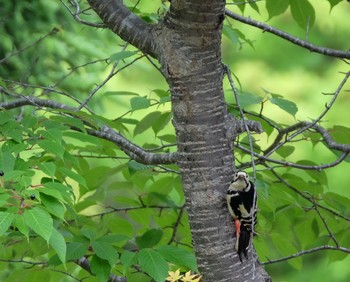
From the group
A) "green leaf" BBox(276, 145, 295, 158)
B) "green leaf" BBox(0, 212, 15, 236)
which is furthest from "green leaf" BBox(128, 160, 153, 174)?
"green leaf" BBox(0, 212, 15, 236)

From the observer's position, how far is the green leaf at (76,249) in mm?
2127

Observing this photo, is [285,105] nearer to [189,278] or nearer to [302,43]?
[302,43]

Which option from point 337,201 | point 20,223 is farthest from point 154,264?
point 337,201

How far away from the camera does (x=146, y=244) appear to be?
2.37m

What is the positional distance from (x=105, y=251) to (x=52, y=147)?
421mm

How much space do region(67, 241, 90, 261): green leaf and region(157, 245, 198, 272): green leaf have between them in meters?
0.20

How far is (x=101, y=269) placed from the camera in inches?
84.1

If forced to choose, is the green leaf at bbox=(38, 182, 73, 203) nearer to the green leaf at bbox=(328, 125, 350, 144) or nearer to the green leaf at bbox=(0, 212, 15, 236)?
the green leaf at bbox=(0, 212, 15, 236)

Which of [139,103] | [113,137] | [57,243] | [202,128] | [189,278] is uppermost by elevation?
[139,103]

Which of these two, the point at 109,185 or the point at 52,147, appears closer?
the point at 52,147

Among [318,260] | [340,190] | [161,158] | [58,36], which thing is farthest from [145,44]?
[318,260]

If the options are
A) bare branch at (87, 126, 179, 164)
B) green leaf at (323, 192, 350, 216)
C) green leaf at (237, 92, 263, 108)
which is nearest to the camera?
bare branch at (87, 126, 179, 164)

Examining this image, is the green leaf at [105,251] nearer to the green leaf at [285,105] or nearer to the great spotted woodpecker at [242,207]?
the great spotted woodpecker at [242,207]

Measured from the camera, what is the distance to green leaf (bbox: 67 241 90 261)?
6.98 feet
